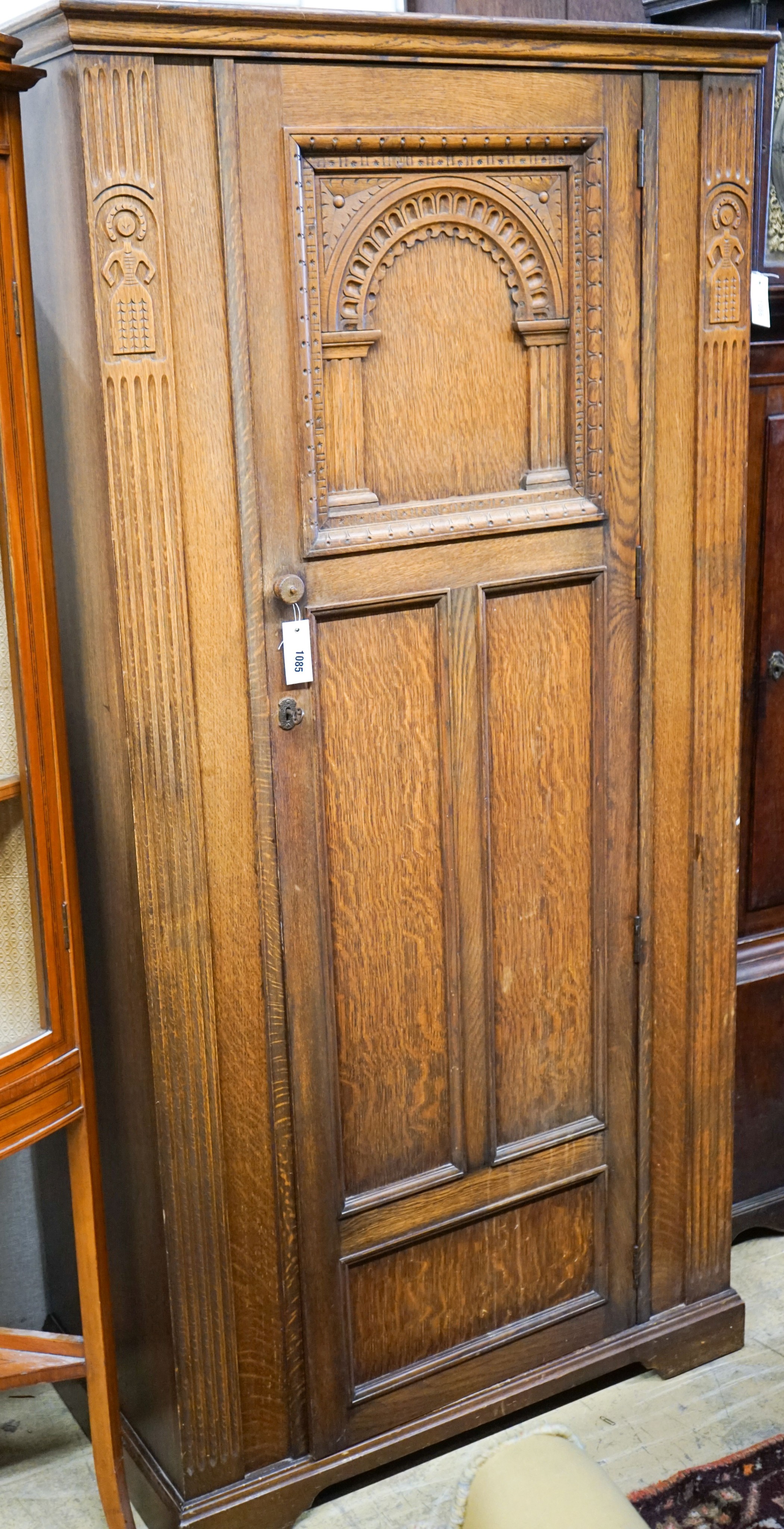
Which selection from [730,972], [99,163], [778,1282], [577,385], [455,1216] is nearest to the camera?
[99,163]

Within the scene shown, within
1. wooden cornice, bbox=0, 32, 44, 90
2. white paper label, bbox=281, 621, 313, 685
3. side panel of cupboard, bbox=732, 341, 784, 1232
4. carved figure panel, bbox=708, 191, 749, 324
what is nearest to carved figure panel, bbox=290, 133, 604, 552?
white paper label, bbox=281, 621, 313, 685

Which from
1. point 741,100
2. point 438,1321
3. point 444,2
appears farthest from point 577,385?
point 438,1321

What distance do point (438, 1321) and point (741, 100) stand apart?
6.13 feet

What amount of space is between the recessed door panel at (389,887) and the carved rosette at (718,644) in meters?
0.47

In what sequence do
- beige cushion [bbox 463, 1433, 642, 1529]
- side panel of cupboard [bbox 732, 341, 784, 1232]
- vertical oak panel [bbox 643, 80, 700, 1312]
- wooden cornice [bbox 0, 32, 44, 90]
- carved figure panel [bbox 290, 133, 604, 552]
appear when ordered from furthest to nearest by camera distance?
side panel of cupboard [bbox 732, 341, 784, 1232] → vertical oak panel [bbox 643, 80, 700, 1312] → carved figure panel [bbox 290, 133, 604, 552] → wooden cornice [bbox 0, 32, 44, 90] → beige cushion [bbox 463, 1433, 642, 1529]

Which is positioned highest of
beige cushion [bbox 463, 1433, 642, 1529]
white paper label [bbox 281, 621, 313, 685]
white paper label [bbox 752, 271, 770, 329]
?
white paper label [bbox 752, 271, 770, 329]

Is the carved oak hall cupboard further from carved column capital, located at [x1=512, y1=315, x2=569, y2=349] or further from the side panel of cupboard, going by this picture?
the side panel of cupboard

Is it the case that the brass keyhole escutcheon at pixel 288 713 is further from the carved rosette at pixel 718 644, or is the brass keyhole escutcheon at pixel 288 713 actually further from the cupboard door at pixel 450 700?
the carved rosette at pixel 718 644

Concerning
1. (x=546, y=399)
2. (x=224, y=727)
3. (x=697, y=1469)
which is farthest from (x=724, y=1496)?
(x=546, y=399)

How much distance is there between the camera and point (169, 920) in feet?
6.34

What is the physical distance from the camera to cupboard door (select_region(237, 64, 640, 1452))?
189 cm

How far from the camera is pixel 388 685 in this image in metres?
2.04

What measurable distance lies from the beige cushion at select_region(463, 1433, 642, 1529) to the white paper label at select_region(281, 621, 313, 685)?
43.3 inches

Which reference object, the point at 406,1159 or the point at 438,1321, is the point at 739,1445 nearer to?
the point at 438,1321
